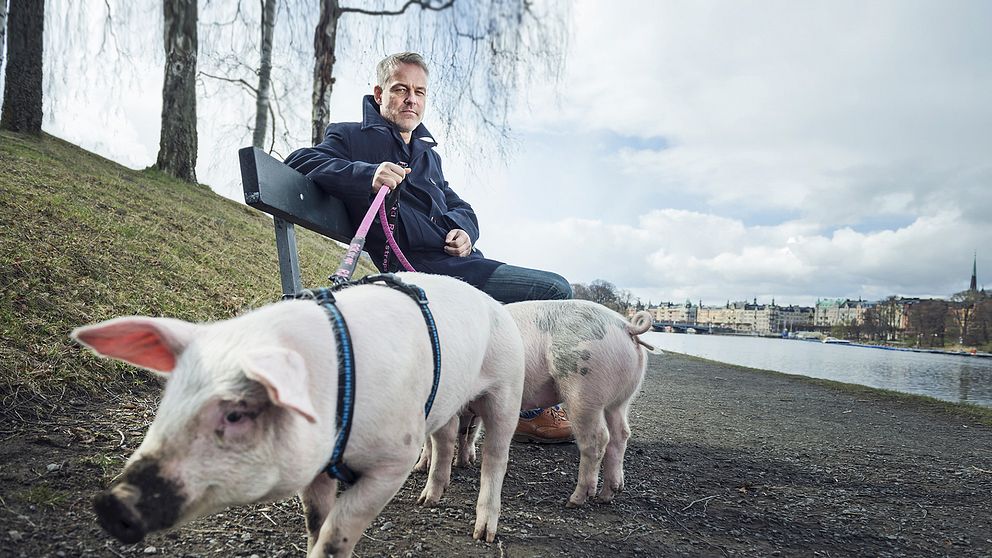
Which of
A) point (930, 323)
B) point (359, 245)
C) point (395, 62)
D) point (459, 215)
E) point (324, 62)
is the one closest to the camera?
point (359, 245)

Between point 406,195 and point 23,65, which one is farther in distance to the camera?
point 23,65

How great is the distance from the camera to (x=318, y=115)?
1167 cm

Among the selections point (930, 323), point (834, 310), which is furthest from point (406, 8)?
point (834, 310)

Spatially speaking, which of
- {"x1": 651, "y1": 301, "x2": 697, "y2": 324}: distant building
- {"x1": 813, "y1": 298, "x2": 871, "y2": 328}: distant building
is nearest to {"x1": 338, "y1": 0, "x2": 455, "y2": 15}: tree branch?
{"x1": 813, "y1": 298, "x2": 871, "y2": 328}: distant building

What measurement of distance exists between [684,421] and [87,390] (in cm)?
445

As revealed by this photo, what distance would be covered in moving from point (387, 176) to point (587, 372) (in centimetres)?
134

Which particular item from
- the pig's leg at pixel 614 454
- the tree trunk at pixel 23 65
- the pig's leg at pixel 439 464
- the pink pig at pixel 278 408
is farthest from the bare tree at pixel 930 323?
the pink pig at pixel 278 408

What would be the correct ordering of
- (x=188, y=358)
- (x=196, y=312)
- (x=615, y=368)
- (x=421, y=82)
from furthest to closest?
(x=196, y=312)
(x=421, y=82)
(x=615, y=368)
(x=188, y=358)

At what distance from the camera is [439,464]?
2.63m

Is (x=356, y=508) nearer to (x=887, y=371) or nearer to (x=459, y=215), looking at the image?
(x=459, y=215)

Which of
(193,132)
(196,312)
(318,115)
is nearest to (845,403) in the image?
(196,312)

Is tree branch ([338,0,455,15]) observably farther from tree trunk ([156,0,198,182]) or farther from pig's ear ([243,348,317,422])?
pig's ear ([243,348,317,422])

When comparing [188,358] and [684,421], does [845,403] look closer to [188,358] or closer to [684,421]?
[684,421]

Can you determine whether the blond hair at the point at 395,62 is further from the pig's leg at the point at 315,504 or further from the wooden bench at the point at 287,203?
the pig's leg at the point at 315,504
